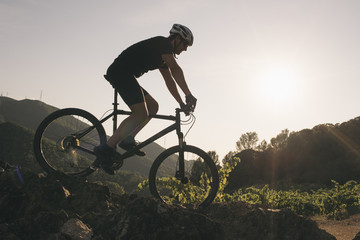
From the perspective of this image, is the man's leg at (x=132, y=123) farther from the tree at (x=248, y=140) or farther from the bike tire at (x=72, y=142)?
the tree at (x=248, y=140)

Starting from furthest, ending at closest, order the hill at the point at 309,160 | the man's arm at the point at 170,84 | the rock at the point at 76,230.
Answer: the hill at the point at 309,160 < the man's arm at the point at 170,84 < the rock at the point at 76,230

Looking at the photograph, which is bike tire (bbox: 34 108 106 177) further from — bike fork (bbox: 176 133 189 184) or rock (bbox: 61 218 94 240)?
rock (bbox: 61 218 94 240)

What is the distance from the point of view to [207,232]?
9.78 ft

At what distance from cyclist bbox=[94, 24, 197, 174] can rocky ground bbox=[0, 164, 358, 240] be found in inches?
29.5

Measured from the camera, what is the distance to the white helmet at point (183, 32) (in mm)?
4594

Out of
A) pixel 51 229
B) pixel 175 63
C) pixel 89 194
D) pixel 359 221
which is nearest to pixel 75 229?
pixel 51 229

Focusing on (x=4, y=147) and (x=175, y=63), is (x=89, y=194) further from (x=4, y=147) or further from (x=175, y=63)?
(x=4, y=147)

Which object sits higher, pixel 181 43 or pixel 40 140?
pixel 181 43

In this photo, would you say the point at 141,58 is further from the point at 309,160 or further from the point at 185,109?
the point at 309,160

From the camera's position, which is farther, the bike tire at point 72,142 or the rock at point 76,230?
the bike tire at point 72,142

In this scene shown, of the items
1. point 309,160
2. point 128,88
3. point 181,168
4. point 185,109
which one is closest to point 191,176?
point 181,168

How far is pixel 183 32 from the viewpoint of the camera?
4602mm

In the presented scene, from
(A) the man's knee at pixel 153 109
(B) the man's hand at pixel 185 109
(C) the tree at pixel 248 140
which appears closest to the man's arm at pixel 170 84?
(B) the man's hand at pixel 185 109

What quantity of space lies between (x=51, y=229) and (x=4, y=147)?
13854 cm
